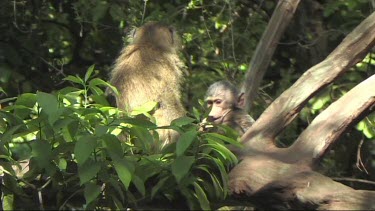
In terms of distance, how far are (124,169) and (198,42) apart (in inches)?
Answer: 122

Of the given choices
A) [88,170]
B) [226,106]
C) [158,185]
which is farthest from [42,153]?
[226,106]

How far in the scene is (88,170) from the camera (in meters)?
3.57

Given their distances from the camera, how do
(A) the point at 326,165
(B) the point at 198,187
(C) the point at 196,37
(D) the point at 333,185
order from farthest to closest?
(A) the point at 326,165 < (C) the point at 196,37 < (B) the point at 198,187 < (D) the point at 333,185

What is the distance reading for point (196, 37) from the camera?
6277mm

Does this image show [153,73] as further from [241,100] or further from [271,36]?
[271,36]

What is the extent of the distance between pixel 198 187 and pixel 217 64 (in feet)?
9.44

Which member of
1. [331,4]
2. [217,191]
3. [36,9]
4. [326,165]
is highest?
[331,4]

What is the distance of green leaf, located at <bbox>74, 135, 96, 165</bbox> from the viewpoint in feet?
11.3

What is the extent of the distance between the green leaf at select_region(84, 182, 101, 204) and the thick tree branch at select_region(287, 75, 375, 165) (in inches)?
38.7

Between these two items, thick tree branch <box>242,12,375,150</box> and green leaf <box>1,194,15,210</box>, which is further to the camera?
green leaf <box>1,194,15,210</box>

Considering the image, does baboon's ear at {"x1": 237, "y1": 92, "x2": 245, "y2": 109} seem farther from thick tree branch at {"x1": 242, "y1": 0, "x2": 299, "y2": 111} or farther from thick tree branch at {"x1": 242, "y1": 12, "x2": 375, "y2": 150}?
thick tree branch at {"x1": 242, "y1": 12, "x2": 375, "y2": 150}

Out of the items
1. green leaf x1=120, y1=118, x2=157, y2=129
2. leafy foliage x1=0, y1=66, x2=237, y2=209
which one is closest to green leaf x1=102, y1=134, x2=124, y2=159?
leafy foliage x1=0, y1=66, x2=237, y2=209

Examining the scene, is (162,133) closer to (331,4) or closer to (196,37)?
(196,37)

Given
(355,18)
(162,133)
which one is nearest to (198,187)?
(162,133)
